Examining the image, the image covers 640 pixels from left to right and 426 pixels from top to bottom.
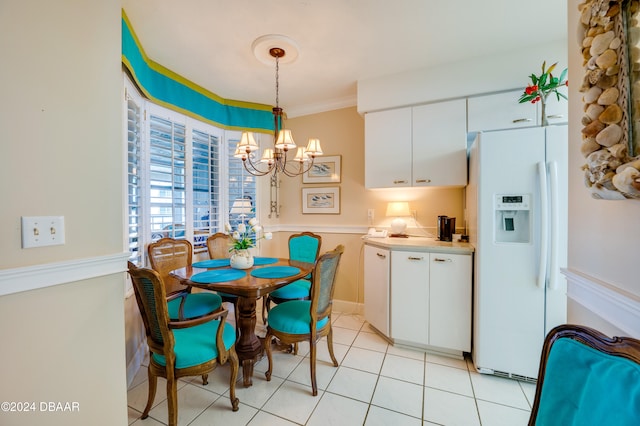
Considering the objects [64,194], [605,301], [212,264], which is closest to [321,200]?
[212,264]

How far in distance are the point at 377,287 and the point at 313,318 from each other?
39.0 inches

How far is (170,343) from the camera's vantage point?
139 cm

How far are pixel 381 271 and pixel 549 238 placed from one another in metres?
1.30

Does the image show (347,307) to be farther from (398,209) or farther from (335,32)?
(335,32)

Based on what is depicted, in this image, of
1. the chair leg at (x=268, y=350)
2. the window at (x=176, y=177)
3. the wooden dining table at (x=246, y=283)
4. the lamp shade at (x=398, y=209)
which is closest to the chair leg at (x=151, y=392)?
the wooden dining table at (x=246, y=283)

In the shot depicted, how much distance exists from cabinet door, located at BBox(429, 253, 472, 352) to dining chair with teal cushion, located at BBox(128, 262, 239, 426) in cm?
172

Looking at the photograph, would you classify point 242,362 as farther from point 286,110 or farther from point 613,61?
point 286,110

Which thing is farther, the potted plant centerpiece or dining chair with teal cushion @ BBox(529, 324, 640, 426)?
the potted plant centerpiece

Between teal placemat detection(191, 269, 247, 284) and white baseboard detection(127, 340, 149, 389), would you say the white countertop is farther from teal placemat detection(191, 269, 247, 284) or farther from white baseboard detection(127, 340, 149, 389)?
white baseboard detection(127, 340, 149, 389)

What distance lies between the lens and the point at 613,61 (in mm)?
747

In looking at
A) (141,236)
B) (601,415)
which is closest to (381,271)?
(601,415)

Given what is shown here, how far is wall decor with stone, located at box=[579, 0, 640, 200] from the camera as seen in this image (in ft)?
2.28

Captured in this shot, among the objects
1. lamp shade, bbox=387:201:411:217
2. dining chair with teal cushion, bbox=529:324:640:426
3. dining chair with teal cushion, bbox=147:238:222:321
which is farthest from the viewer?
lamp shade, bbox=387:201:411:217

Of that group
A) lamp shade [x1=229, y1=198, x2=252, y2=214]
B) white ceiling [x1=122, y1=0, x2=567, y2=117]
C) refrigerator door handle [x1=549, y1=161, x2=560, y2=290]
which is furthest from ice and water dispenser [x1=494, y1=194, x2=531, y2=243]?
lamp shade [x1=229, y1=198, x2=252, y2=214]
